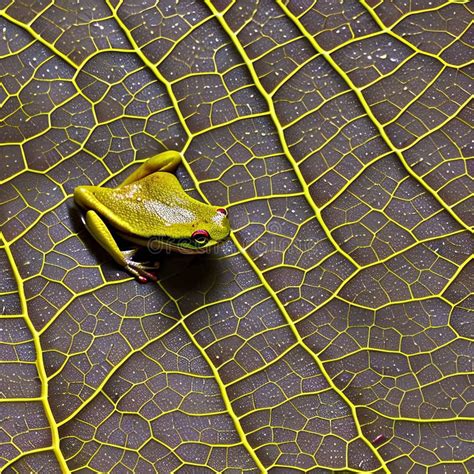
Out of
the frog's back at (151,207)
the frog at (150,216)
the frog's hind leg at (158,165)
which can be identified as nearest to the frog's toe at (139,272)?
the frog at (150,216)

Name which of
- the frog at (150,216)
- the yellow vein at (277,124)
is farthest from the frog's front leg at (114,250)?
the yellow vein at (277,124)

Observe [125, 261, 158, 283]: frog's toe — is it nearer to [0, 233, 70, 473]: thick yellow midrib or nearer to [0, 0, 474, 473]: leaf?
[0, 0, 474, 473]: leaf

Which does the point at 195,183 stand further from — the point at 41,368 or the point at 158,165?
the point at 41,368

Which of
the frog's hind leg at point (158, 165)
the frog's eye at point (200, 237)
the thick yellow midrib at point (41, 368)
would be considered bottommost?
the thick yellow midrib at point (41, 368)

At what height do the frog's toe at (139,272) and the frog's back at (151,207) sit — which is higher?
the frog's back at (151,207)

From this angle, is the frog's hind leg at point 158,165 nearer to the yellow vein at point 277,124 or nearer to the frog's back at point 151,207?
the frog's back at point 151,207

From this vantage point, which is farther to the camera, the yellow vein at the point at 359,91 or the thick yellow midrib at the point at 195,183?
the yellow vein at the point at 359,91

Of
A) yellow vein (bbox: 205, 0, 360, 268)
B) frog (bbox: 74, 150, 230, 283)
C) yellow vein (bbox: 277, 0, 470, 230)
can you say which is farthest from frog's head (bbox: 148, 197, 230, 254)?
yellow vein (bbox: 277, 0, 470, 230)
